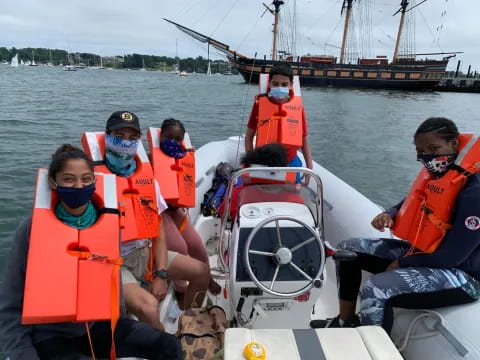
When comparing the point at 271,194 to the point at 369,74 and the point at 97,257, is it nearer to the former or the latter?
the point at 97,257

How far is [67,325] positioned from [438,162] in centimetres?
177

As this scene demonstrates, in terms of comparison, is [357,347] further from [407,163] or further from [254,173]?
[407,163]

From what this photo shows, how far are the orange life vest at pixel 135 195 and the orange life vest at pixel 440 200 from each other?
135cm

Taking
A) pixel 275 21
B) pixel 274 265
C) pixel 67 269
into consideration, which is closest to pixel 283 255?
pixel 274 265

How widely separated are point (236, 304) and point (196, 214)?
5.49ft

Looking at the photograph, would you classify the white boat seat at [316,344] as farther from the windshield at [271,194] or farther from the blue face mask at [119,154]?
the blue face mask at [119,154]

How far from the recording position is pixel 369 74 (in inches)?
1315

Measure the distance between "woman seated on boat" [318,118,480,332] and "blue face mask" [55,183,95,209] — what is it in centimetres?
132

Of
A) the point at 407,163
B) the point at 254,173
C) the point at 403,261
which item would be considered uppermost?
the point at 254,173

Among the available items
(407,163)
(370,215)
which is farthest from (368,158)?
(370,215)

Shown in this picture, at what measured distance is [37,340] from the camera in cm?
133

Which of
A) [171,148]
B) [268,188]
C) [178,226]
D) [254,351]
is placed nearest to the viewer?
[254,351]

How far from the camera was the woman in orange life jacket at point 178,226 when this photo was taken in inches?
86.9

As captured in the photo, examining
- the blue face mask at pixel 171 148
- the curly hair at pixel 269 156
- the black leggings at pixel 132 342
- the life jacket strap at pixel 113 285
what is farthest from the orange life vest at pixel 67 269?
the blue face mask at pixel 171 148
